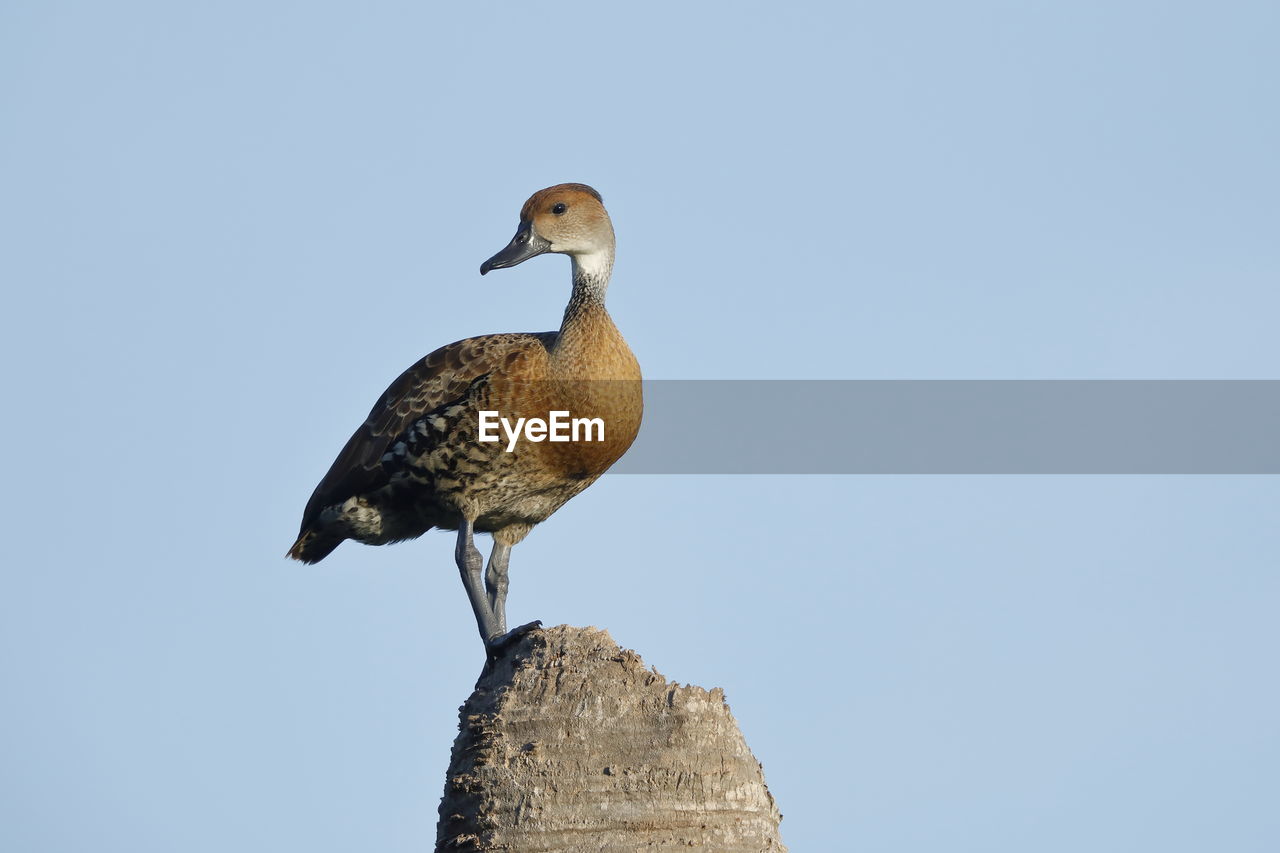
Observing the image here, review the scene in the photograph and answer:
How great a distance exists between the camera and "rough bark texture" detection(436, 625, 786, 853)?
29.3ft

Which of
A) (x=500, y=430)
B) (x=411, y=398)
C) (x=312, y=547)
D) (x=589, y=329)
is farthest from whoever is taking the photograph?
(x=312, y=547)

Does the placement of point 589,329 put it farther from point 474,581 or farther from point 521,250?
point 474,581

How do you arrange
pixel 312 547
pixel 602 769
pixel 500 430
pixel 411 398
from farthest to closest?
pixel 312 547, pixel 411 398, pixel 500 430, pixel 602 769

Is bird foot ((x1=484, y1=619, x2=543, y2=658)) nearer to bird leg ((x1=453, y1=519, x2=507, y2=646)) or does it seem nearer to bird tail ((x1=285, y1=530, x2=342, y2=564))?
bird leg ((x1=453, y1=519, x2=507, y2=646))

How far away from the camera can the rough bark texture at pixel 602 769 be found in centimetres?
892

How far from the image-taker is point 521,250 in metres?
12.5

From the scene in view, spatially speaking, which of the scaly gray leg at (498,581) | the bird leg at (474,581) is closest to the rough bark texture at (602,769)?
the bird leg at (474,581)

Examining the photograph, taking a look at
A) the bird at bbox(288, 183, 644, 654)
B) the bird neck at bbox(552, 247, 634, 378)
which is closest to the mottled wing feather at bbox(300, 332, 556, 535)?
the bird at bbox(288, 183, 644, 654)

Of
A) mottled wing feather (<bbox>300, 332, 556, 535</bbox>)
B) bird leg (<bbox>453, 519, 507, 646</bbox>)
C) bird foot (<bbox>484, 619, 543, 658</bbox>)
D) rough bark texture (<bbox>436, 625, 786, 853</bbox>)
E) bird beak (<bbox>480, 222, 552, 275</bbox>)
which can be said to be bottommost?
rough bark texture (<bbox>436, 625, 786, 853</bbox>)

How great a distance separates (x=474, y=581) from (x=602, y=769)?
3.07 metres

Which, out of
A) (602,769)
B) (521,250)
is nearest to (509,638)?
(602,769)

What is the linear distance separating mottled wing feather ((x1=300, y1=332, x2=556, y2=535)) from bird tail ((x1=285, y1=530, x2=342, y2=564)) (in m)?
0.26

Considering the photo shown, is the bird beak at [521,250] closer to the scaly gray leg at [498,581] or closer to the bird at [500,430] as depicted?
the bird at [500,430]

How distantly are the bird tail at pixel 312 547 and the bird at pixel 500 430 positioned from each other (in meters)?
0.04
